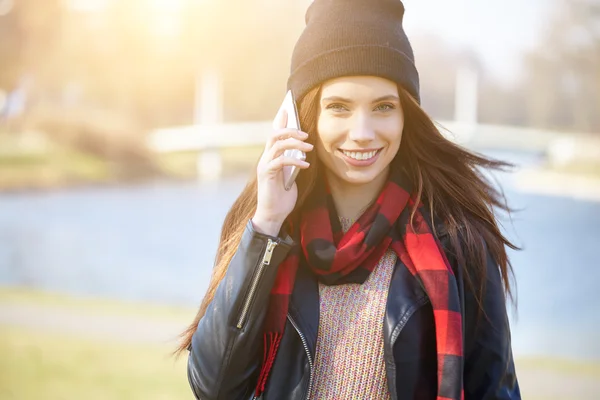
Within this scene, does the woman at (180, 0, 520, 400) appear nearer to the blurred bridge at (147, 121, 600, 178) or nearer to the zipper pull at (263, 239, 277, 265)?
the zipper pull at (263, 239, 277, 265)

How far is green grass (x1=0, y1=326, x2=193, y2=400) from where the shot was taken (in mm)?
4332

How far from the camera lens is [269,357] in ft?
5.51

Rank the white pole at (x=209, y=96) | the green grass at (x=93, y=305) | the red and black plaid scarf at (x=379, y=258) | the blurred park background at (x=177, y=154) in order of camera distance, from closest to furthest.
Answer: the red and black plaid scarf at (x=379, y=258) → the blurred park background at (x=177, y=154) → the green grass at (x=93, y=305) → the white pole at (x=209, y=96)

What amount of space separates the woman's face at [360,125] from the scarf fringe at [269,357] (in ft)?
1.44

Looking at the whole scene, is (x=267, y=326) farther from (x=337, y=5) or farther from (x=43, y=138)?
(x=43, y=138)

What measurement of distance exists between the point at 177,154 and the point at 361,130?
11.1 ft

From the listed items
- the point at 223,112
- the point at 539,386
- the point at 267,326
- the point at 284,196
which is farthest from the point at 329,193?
the point at 223,112

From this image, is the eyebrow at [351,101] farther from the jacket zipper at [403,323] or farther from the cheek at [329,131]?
the jacket zipper at [403,323]


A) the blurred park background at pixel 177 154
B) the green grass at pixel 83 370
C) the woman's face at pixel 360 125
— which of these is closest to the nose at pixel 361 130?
the woman's face at pixel 360 125

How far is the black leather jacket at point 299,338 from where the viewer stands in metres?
1.63

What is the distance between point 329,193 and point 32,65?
12.4ft

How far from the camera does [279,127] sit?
1.80 m

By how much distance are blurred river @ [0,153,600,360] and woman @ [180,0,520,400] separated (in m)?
2.62

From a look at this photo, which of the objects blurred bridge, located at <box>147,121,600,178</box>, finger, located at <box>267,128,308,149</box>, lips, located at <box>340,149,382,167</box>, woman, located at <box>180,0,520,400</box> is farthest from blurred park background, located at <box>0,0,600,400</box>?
finger, located at <box>267,128,308,149</box>
